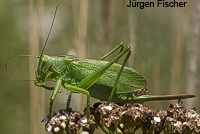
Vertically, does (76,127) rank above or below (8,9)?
below

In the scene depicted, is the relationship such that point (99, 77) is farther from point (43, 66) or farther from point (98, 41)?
point (98, 41)

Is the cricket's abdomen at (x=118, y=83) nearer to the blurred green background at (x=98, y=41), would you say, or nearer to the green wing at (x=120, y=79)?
the green wing at (x=120, y=79)

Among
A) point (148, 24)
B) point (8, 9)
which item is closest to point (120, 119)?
point (148, 24)

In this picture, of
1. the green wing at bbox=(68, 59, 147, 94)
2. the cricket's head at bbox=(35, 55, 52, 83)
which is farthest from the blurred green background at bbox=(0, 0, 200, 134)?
the cricket's head at bbox=(35, 55, 52, 83)

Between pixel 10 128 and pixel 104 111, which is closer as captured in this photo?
pixel 104 111

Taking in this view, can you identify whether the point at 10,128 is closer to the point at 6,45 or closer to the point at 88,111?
the point at 6,45

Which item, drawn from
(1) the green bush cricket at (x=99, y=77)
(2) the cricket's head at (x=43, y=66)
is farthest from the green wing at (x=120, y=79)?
(2) the cricket's head at (x=43, y=66)
